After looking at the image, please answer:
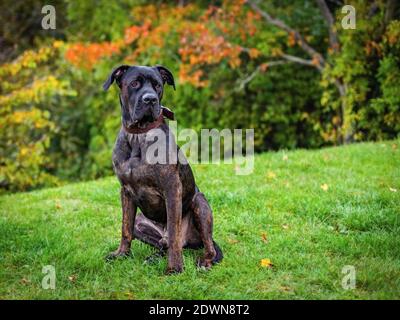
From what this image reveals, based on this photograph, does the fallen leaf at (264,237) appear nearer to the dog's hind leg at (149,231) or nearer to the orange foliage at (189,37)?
the dog's hind leg at (149,231)

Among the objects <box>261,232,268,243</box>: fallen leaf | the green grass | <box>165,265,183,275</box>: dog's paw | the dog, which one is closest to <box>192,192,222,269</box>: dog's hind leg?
the dog

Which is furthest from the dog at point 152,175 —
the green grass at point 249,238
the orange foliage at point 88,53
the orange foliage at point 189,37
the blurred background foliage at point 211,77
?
the orange foliage at point 88,53

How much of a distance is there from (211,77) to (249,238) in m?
8.59

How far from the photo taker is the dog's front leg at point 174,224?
15.3ft

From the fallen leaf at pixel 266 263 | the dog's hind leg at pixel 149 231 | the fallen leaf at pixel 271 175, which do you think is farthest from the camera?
the fallen leaf at pixel 271 175

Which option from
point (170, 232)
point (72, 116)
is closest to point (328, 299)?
point (170, 232)

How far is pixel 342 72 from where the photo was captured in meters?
11.5

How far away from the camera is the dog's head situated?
455 cm

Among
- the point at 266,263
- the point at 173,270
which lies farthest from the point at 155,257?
the point at 266,263

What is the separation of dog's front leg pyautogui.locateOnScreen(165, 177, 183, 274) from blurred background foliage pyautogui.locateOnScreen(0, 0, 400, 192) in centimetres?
745

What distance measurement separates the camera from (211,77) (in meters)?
13.7

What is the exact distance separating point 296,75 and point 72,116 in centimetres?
643

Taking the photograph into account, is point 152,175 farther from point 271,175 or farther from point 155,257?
point 271,175

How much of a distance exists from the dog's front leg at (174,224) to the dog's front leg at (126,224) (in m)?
0.53
